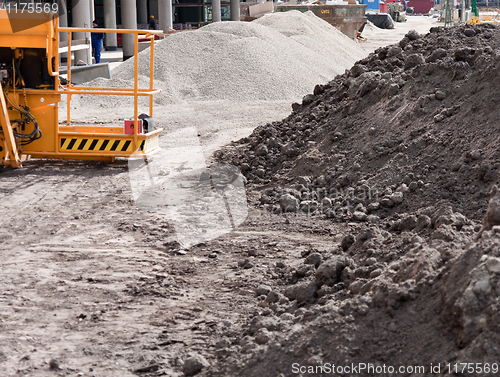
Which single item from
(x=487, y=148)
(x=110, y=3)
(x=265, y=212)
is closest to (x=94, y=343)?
(x=265, y=212)

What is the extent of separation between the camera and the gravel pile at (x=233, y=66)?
16375mm

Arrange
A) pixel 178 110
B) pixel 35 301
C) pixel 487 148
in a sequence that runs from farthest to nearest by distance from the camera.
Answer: pixel 178 110
pixel 487 148
pixel 35 301

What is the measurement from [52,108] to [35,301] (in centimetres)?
474

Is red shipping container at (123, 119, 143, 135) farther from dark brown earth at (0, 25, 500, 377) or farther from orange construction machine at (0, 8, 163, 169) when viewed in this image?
dark brown earth at (0, 25, 500, 377)

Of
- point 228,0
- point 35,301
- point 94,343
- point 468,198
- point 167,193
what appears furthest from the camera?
point 228,0

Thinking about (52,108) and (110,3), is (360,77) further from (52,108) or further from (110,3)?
(110,3)

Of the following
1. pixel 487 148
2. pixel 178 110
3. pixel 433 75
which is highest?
pixel 433 75

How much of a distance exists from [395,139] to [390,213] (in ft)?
4.55

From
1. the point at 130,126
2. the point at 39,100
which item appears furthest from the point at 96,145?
the point at 39,100

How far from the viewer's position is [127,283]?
5.10 m

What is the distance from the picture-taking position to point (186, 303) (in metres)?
Result: 4.77

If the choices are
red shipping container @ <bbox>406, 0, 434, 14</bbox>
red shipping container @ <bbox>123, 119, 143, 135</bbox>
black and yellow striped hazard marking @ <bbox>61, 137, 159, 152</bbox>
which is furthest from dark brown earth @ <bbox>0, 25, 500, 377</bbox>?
red shipping container @ <bbox>406, 0, 434, 14</bbox>

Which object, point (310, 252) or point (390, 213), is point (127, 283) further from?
point (390, 213)

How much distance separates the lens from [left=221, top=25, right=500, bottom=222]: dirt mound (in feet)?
21.2
